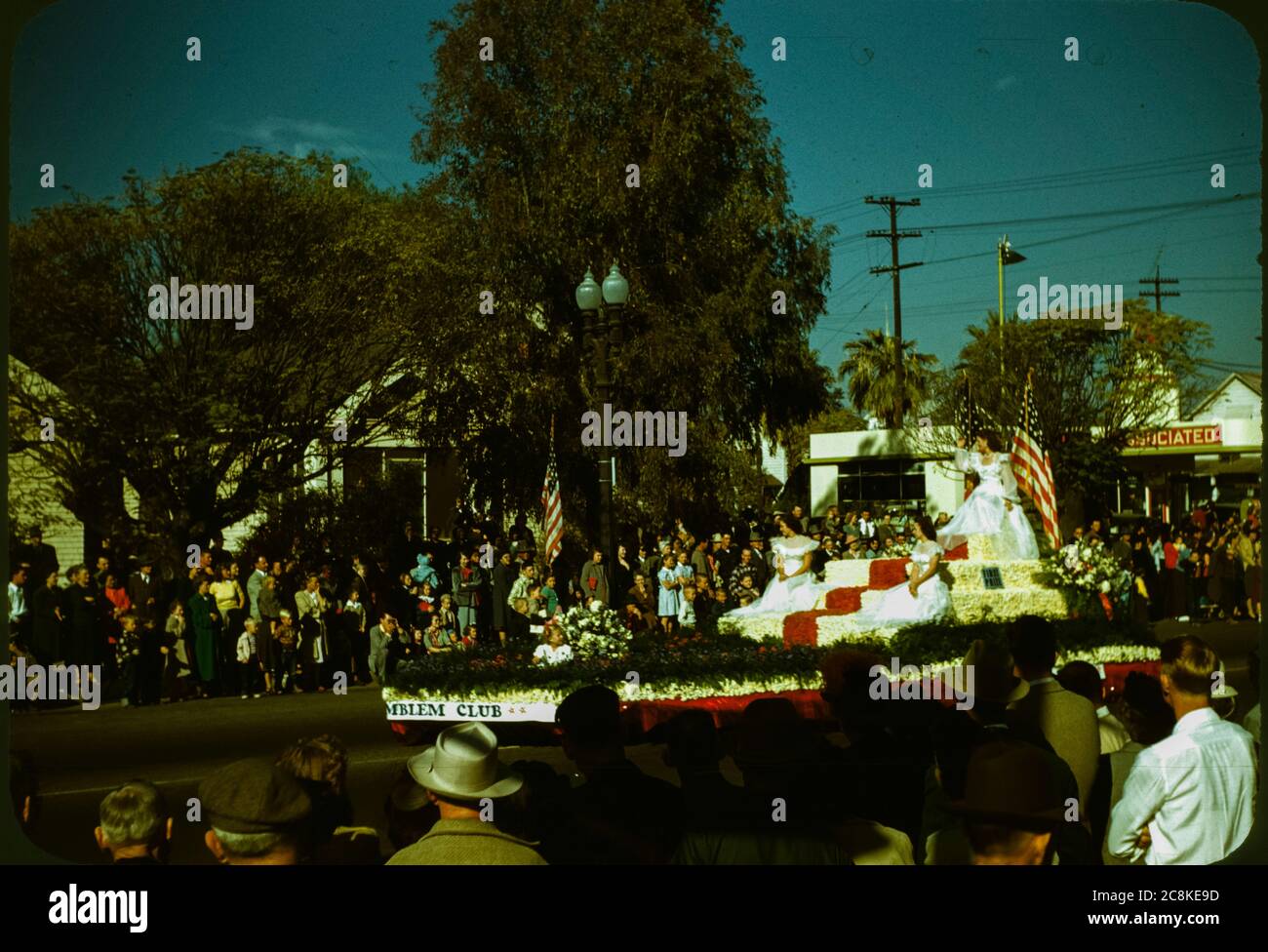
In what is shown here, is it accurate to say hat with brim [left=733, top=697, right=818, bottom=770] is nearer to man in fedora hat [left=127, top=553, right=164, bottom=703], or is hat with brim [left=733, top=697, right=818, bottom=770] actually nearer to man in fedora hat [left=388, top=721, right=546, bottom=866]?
man in fedora hat [left=388, top=721, right=546, bottom=866]

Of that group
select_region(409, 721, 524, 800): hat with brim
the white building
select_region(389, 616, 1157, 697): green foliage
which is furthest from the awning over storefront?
select_region(409, 721, 524, 800): hat with brim

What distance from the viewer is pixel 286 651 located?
13320 millimetres

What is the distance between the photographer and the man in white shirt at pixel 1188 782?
389cm

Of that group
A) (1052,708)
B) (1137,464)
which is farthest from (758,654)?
(1137,464)

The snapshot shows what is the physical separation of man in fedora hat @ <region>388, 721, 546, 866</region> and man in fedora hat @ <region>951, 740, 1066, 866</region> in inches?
→ 49.3

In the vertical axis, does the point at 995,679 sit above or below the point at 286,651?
above

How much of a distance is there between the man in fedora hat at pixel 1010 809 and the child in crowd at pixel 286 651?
1110 centimetres

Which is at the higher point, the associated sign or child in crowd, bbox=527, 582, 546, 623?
the associated sign

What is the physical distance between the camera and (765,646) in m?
9.38

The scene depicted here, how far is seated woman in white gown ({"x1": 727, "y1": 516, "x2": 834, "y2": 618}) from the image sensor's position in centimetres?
1121

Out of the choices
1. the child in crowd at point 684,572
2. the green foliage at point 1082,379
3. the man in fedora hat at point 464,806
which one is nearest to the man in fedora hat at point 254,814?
the man in fedora hat at point 464,806

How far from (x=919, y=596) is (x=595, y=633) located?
2.71m

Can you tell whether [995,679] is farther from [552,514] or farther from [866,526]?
[866,526]

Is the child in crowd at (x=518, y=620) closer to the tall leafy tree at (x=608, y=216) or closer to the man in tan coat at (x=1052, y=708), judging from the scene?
the tall leafy tree at (x=608, y=216)
